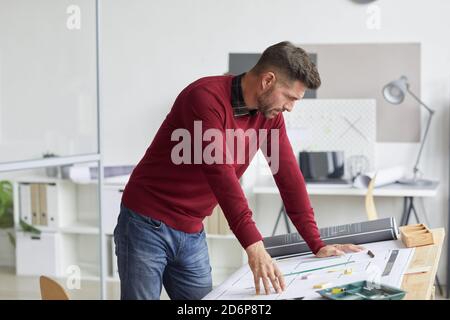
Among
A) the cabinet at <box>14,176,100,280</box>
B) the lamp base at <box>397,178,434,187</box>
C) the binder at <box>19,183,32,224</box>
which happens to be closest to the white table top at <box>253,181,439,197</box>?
the lamp base at <box>397,178,434,187</box>

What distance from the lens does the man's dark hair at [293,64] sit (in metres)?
1.66

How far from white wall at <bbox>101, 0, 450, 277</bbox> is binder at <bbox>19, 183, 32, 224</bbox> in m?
0.80

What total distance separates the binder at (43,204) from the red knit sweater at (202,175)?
8.85 feet

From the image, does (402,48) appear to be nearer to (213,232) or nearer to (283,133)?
(213,232)

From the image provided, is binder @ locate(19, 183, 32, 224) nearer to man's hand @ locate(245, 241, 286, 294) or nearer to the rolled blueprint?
the rolled blueprint

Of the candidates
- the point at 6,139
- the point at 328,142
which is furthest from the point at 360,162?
the point at 6,139

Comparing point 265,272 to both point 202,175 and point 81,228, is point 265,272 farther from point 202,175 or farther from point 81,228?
point 81,228

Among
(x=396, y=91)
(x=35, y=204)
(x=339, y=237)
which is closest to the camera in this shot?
(x=339, y=237)

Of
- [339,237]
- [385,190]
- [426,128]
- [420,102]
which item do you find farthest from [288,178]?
[426,128]

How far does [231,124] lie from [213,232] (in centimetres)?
283

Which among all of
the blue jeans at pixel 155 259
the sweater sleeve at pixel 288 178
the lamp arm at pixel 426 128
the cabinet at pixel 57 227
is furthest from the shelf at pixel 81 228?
the sweater sleeve at pixel 288 178

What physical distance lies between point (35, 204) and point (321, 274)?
3.17 m

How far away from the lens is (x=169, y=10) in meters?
4.81

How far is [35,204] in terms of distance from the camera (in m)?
4.48
